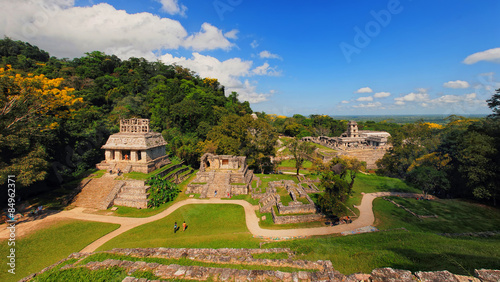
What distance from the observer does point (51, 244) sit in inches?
A: 491

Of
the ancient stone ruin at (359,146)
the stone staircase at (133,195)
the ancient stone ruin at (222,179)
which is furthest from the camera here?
the ancient stone ruin at (359,146)

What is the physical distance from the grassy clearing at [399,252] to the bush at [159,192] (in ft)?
39.3

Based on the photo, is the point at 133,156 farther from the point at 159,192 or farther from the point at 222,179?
the point at 222,179

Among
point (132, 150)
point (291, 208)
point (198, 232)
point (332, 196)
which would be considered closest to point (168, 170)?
point (132, 150)

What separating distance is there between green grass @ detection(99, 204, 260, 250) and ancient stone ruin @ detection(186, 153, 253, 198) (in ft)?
8.91

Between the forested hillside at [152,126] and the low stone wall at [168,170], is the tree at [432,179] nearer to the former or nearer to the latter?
the forested hillside at [152,126]

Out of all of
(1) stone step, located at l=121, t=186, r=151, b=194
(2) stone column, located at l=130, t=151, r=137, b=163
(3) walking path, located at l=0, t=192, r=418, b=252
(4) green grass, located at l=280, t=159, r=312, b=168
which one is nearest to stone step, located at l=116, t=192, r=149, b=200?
(1) stone step, located at l=121, t=186, r=151, b=194

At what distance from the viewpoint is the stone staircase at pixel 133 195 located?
718 inches

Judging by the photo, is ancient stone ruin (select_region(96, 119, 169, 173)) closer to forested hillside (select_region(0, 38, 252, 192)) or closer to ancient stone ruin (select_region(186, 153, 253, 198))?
forested hillside (select_region(0, 38, 252, 192))

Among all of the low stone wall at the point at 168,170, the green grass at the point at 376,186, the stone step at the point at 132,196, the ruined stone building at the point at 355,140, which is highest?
the ruined stone building at the point at 355,140

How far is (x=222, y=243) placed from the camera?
40.2 ft

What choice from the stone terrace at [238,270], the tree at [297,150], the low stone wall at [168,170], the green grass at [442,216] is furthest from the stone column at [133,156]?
the green grass at [442,216]

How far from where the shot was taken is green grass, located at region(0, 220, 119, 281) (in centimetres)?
1044

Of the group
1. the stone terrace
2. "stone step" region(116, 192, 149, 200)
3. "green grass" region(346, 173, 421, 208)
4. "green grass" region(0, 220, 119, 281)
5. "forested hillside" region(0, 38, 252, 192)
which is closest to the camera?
the stone terrace
